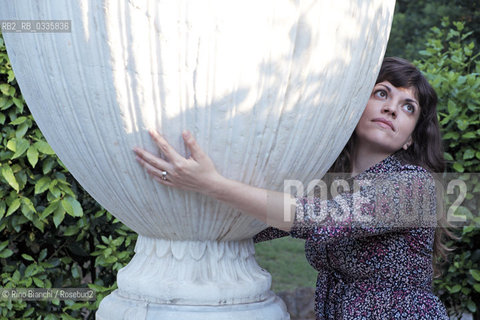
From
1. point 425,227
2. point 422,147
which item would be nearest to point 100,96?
point 425,227

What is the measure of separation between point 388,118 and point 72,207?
1.35m

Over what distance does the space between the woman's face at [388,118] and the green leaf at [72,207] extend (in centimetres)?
120

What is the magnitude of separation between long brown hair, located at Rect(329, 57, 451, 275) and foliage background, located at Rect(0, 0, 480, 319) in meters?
0.95

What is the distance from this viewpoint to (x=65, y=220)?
275 cm

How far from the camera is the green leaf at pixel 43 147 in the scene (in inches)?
96.3

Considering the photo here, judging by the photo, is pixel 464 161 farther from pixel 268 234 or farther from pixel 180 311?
pixel 180 311

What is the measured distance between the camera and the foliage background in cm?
250

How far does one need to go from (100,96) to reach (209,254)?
0.59 meters

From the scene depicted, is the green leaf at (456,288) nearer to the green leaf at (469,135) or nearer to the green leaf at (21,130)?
the green leaf at (469,135)

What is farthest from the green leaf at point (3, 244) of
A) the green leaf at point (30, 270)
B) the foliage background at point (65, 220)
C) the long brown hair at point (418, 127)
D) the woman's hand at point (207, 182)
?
the long brown hair at point (418, 127)

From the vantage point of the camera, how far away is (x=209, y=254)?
178 centimetres

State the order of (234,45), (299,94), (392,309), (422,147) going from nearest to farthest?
(234,45), (299,94), (392,309), (422,147)

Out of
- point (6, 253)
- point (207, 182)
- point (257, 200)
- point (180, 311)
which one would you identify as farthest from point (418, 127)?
point (6, 253)

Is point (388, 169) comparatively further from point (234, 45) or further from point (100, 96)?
point (100, 96)
